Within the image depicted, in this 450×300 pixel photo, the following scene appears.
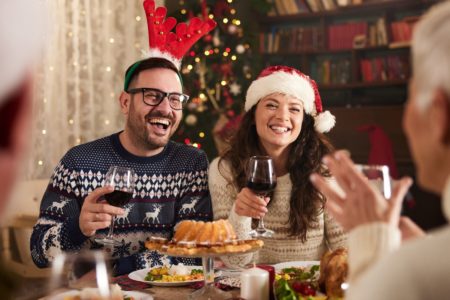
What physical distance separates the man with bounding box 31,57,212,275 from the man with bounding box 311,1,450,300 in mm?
1386

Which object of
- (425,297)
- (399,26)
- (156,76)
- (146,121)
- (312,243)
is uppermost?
(399,26)

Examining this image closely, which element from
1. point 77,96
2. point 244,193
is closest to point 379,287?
point 244,193

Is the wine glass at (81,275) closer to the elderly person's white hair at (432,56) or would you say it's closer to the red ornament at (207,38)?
the elderly person's white hair at (432,56)

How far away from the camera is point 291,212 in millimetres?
2557

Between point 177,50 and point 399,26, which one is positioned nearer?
point 177,50

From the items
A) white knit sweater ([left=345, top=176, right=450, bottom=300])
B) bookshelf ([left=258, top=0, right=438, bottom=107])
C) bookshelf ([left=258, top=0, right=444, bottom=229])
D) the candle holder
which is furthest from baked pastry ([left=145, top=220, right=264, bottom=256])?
bookshelf ([left=258, top=0, right=438, bottom=107])

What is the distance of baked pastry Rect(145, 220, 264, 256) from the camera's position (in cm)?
171

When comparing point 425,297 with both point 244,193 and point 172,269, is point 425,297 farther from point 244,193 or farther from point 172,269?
point 244,193

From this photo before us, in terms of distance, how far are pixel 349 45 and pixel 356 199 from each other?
5.52 meters

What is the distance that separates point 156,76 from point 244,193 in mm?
783

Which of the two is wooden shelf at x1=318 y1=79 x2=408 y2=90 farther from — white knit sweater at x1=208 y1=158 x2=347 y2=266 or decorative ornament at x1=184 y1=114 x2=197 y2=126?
white knit sweater at x1=208 y1=158 x2=347 y2=266

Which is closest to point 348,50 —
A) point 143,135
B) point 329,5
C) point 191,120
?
point 329,5

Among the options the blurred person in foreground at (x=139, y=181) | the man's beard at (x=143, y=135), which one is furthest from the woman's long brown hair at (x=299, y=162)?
the man's beard at (x=143, y=135)

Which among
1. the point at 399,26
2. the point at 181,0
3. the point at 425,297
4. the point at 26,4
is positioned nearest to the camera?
the point at 26,4
